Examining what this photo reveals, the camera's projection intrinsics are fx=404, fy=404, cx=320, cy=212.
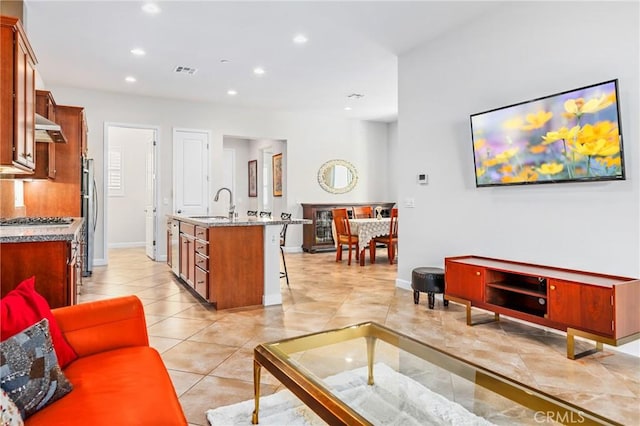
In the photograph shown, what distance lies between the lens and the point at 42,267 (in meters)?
2.25

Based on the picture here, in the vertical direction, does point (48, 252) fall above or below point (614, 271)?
above

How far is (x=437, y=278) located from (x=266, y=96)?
454 centimetres

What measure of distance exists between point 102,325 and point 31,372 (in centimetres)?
52

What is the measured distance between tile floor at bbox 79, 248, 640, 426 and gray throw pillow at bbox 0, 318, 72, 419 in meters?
0.83

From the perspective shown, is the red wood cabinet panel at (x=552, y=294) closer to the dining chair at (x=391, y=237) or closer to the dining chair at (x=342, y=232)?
the dining chair at (x=391, y=237)

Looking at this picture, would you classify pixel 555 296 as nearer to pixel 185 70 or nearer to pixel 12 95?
pixel 12 95

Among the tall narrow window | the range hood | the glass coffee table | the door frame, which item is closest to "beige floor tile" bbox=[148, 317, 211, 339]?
the glass coffee table

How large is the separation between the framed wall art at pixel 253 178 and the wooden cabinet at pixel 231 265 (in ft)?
20.0

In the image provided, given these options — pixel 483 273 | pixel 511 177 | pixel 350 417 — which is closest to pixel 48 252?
pixel 350 417

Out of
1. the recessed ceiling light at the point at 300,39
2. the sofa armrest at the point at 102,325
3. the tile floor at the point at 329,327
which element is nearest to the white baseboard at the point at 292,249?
the tile floor at the point at 329,327

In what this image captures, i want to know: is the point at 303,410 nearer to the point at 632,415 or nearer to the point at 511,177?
the point at 632,415

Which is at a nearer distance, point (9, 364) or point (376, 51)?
point (9, 364)

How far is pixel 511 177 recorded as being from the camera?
11.7 feet

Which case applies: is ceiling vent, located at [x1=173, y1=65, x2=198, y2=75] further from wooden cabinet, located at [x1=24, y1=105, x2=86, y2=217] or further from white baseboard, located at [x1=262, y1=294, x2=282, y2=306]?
white baseboard, located at [x1=262, y1=294, x2=282, y2=306]
